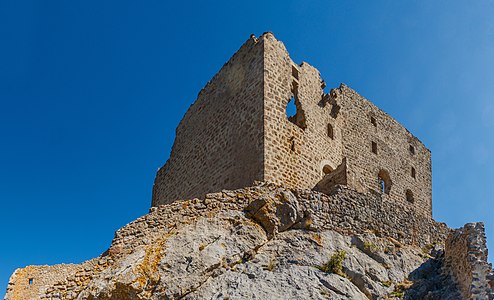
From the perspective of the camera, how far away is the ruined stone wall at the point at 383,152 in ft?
71.1

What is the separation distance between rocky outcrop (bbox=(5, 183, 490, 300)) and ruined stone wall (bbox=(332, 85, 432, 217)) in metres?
7.10

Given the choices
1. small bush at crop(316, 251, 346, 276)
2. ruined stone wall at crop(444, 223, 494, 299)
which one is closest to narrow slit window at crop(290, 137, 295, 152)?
small bush at crop(316, 251, 346, 276)

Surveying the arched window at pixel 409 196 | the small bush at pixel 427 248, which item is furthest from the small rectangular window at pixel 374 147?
the small bush at pixel 427 248

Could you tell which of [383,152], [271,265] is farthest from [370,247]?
[383,152]

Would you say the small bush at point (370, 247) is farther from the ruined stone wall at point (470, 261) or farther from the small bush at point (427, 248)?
the small bush at point (427, 248)

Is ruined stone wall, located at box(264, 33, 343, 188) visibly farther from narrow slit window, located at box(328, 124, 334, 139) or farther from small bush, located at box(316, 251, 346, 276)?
small bush, located at box(316, 251, 346, 276)

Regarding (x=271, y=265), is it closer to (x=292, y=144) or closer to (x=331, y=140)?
(x=292, y=144)

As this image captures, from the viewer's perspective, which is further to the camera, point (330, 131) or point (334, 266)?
point (330, 131)

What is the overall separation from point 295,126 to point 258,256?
6.76 meters

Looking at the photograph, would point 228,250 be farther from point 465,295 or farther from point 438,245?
point 438,245

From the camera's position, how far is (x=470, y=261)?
11078 millimetres

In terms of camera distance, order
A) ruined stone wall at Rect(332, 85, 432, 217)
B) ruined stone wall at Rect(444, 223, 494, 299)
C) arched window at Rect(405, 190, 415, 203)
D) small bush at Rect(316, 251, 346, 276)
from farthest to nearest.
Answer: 1. arched window at Rect(405, 190, 415, 203)
2. ruined stone wall at Rect(332, 85, 432, 217)
3. small bush at Rect(316, 251, 346, 276)
4. ruined stone wall at Rect(444, 223, 494, 299)

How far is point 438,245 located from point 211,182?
26.1 ft

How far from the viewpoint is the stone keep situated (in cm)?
1638
